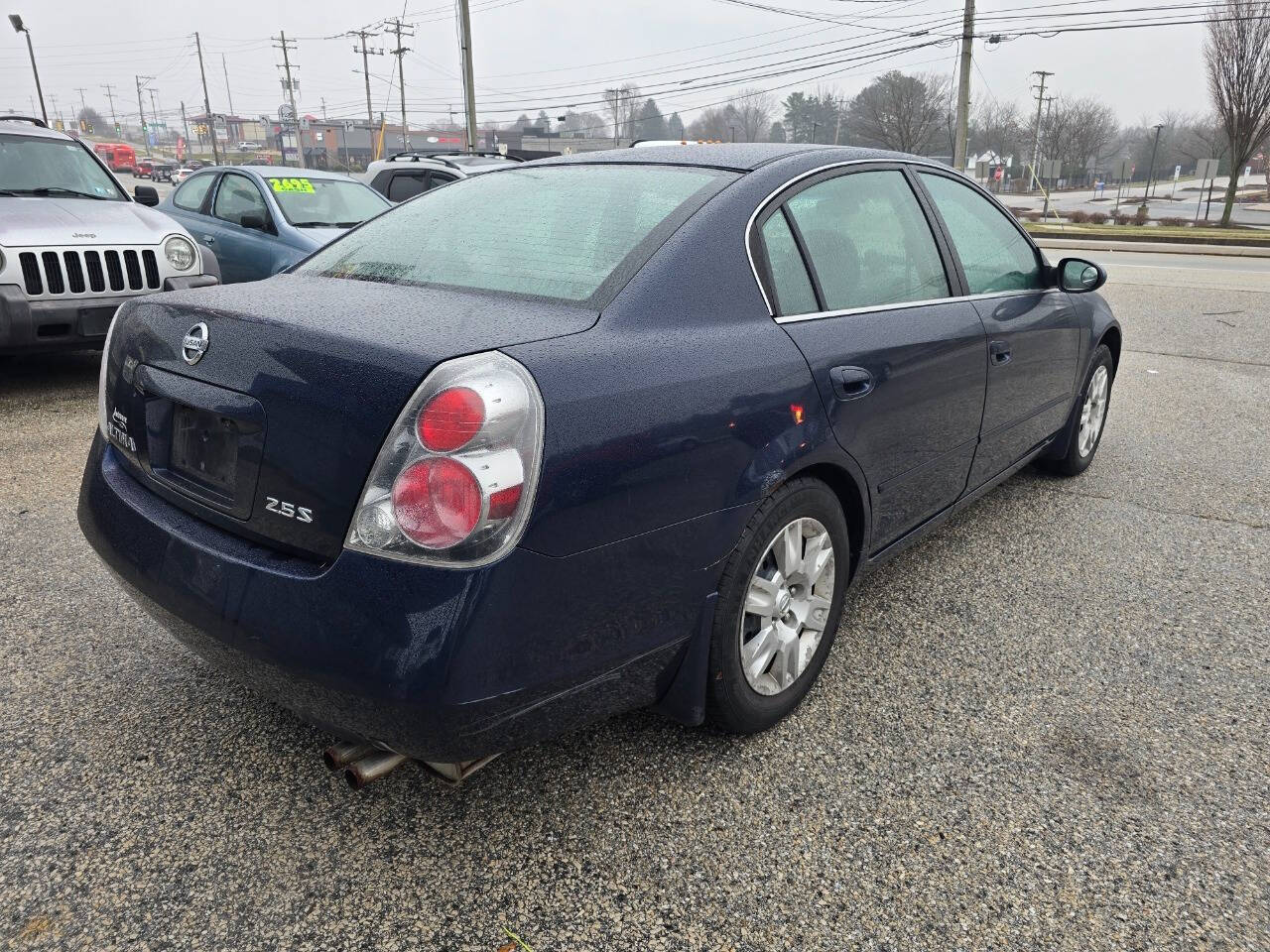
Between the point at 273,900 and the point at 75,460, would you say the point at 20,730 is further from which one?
the point at 75,460

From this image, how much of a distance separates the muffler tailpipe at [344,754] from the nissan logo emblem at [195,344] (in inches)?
36.8

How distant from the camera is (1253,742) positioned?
8.18ft

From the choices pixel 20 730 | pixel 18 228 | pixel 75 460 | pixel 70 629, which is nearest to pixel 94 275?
pixel 18 228

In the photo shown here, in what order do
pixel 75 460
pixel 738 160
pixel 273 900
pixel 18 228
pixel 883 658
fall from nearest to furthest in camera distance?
pixel 273 900
pixel 738 160
pixel 883 658
pixel 75 460
pixel 18 228

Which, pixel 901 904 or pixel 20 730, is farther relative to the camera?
pixel 20 730

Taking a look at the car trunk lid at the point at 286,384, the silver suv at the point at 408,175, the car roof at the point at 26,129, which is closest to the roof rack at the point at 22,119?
the car roof at the point at 26,129

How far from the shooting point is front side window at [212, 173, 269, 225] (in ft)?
28.7

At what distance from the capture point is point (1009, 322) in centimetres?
344

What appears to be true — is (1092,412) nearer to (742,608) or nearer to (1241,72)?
(742,608)

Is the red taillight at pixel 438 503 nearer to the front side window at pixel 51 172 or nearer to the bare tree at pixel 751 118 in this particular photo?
the front side window at pixel 51 172

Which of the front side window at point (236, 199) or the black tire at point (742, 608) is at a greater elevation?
the front side window at point (236, 199)

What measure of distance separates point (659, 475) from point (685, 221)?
0.75m

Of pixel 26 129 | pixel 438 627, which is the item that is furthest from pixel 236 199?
pixel 438 627

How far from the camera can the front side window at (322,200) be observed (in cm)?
862
